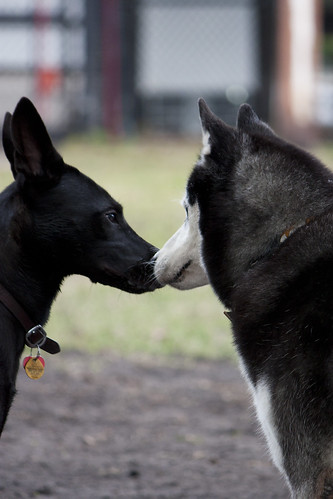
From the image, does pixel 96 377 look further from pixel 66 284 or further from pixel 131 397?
pixel 66 284

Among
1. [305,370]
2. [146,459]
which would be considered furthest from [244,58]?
[305,370]

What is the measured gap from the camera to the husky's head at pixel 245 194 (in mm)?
3279

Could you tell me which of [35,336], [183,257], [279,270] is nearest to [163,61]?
[183,257]

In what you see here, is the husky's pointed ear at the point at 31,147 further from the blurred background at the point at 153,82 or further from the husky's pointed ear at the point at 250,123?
the blurred background at the point at 153,82

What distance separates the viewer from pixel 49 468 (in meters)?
4.57

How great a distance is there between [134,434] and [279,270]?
2308mm

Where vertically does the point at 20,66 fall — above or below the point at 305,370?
below

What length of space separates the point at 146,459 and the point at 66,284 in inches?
159

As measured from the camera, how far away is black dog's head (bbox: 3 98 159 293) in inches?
131

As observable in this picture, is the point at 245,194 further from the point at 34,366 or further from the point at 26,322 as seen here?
the point at 34,366

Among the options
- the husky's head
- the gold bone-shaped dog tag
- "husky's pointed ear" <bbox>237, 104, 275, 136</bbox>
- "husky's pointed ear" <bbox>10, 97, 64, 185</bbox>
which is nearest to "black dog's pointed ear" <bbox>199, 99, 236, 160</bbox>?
the husky's head

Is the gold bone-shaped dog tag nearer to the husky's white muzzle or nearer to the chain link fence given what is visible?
the husky's white muzzle

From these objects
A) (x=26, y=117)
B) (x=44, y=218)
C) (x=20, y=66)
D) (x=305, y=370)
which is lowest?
(x=20, y=66)

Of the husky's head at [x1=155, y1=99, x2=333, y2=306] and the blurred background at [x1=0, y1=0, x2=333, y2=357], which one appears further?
the blurred background at [x1=0, y1=0, x2=333, y2=357]
